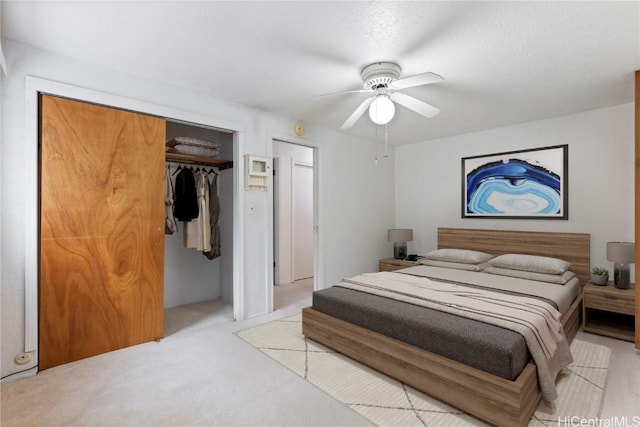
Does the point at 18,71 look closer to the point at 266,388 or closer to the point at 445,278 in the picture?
the point at 266,388

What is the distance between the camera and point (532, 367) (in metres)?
1.79

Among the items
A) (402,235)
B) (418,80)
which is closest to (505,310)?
(418,80)

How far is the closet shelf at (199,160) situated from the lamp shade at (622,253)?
416cm

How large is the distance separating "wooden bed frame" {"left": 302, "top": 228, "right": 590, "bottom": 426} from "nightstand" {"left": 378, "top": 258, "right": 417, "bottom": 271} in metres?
1.73

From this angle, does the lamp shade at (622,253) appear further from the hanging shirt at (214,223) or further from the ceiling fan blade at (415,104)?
the hanging shirt at (214,223)

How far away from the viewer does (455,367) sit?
1.84 meters

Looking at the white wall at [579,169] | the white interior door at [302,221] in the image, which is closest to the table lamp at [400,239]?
the white wall at [579,169]

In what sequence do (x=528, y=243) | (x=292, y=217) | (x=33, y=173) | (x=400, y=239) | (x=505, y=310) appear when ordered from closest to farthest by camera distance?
(x=505, y=310)
(x=33, y=173)
(x=528, y=243)
(x=400, y=239)
(x=292, y=217)

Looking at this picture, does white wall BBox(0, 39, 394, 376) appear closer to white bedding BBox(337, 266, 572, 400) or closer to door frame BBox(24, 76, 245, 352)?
door frame BBox(24, 76, 245, 352)

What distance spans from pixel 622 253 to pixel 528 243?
3.09 ft

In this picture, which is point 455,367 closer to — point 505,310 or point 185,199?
point 505,310

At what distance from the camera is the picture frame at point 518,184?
3703 mm

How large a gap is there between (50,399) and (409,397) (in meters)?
2.30

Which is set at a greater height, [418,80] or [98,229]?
[418,80]
